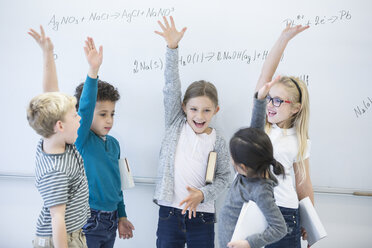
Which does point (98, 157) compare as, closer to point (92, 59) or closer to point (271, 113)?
point (92, 59)

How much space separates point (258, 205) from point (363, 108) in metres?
0.86

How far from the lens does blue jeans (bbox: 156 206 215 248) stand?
1.47 meters

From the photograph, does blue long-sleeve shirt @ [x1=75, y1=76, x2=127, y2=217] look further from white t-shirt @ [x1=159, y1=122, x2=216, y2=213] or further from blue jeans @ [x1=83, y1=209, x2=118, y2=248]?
white t-shirt @ [x1=159, y1=122, x2=216, y2=213]

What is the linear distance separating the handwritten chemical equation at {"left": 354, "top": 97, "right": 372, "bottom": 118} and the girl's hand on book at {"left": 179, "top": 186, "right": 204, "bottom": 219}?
0.84 metres

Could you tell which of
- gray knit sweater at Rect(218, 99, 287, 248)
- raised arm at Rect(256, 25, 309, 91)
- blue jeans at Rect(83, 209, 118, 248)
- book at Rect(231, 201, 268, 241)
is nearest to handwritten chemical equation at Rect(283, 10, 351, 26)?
raised arm at Rect(256, 25, 309, 91)

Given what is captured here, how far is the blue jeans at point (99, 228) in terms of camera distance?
1383 mm

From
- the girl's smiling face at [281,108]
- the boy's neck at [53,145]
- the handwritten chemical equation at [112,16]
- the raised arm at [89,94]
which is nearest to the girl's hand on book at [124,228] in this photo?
the raised arm at [89,94]

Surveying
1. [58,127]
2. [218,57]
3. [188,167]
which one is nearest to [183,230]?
[188,167]

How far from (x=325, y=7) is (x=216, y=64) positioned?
0.56 metres

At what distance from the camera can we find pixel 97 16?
5.46ft

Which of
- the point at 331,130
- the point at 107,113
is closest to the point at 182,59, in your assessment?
the point at 107,113

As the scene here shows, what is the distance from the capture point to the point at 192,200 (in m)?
1.38

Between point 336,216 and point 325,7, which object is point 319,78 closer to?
point 325,7

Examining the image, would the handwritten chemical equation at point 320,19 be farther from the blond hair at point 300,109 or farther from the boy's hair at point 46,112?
the boy's hair at point 46,112
